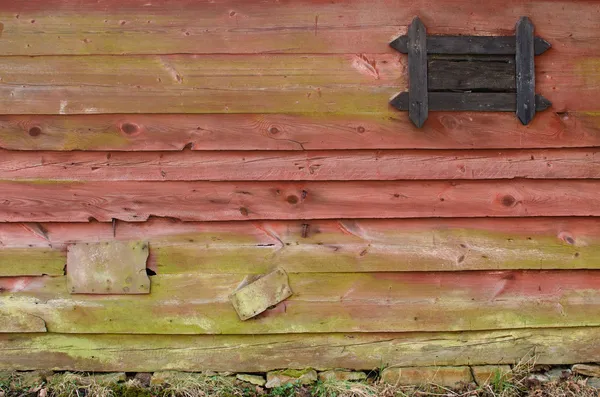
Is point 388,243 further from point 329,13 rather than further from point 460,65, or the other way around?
point 329,13

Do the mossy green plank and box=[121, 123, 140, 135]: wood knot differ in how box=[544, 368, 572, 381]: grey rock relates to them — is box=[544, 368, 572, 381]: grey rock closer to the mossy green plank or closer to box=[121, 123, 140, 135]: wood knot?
box=[121, 123, 140, 135]: wood knot

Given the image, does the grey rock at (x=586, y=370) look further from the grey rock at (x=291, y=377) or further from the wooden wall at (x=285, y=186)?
the grey rock at (x=291, y=377)

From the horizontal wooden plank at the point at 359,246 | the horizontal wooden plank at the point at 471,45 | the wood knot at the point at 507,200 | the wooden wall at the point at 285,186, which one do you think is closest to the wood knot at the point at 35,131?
the wooden wall at the point at 285,186

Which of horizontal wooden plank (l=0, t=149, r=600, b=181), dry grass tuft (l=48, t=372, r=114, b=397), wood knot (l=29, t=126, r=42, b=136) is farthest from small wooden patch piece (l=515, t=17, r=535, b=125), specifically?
dry grass tuft (l=48, t=372, r=114, b=397)

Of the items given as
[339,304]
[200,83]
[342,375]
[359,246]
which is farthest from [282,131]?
[342,375]

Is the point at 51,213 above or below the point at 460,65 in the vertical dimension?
below

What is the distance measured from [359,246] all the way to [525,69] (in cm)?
129

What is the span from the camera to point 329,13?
2.94m

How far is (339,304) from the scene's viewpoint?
309 centimetres

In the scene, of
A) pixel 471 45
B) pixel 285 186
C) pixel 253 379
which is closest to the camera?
pixel 471 45

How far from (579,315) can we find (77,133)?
2949 mm

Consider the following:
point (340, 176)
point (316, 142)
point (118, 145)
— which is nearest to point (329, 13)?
point (316, 142)

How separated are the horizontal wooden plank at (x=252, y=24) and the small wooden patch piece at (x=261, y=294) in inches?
48.6

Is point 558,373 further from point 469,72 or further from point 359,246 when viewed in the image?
point 469,72
